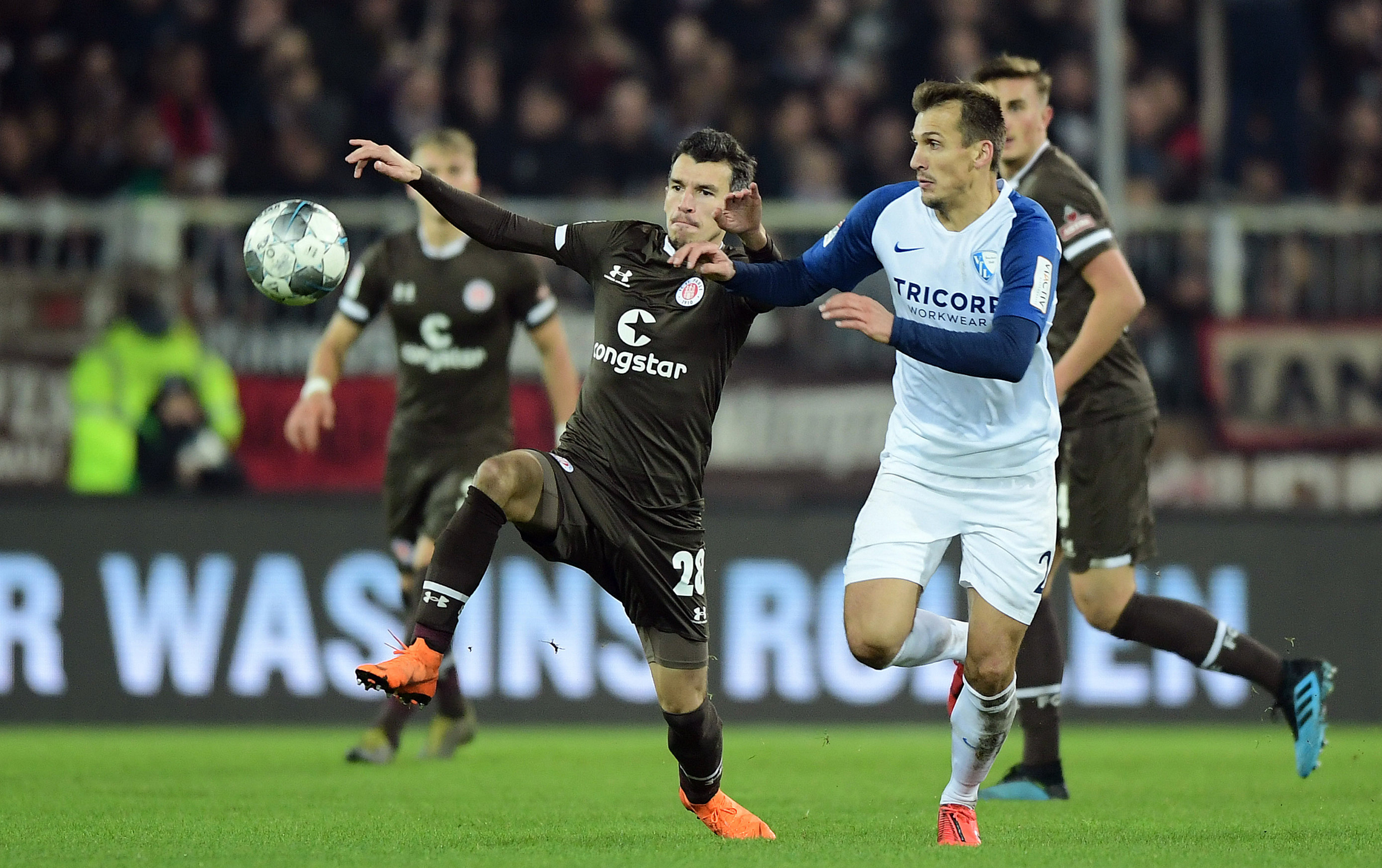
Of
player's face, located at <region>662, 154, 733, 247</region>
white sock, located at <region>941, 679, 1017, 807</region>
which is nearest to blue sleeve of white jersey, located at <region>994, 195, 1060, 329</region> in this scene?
player's face, located at <region>662, 154, 733, 247</region>

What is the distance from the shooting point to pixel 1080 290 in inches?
263

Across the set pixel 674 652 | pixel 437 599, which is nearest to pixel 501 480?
pixel 437 599

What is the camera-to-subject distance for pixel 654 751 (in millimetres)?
8602

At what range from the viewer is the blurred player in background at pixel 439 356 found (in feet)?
25.4

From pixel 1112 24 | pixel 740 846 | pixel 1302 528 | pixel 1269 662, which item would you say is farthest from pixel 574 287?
pixel 740 846

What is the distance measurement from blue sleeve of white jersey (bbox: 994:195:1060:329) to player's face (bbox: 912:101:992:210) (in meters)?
0.21

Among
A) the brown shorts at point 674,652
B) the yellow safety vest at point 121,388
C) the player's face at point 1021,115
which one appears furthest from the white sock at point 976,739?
the yellow safety vest at point 121,388

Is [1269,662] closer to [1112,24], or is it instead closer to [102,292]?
[1112,24]

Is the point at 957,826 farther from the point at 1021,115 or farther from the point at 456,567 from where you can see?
the point at 1021,115

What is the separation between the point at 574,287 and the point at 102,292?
9.42ft

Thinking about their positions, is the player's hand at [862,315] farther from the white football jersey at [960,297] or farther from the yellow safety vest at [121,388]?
the yellow safety vest at [121,388]

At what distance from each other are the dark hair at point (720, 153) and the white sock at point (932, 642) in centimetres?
142

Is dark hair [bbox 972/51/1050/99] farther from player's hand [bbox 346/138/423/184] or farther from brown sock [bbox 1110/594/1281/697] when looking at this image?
player's hand [bbox 346/138/423/184]

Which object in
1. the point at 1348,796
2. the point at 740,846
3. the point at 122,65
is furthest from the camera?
the point at 122,65
